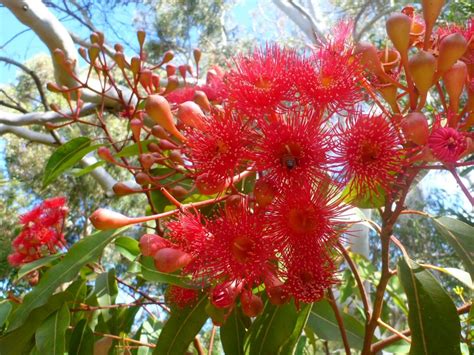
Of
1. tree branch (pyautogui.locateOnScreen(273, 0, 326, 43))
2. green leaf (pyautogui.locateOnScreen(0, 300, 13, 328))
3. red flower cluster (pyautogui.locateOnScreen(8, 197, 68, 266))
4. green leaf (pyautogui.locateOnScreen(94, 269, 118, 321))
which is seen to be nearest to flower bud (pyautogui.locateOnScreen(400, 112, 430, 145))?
green leaf (pyautogui.locateOnScreen(94, 269, 118, 321))

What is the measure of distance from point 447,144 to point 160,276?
→ 49 cm

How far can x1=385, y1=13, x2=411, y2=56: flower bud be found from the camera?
0.60 meters

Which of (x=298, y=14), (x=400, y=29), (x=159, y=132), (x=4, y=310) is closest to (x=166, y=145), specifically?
(x=159, y=132)

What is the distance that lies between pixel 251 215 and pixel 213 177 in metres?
0.06

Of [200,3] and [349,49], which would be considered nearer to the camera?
[349,49]

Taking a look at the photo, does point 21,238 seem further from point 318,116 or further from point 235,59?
point 318,116

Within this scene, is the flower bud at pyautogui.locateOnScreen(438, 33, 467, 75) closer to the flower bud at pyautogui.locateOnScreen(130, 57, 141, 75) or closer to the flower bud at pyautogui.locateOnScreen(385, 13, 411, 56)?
the flower bud at pyautogui.locateOnScreen(385, 13, 411, 56)

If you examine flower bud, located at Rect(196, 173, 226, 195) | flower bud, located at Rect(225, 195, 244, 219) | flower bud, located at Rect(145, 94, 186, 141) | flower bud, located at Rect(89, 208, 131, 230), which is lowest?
flower bud, located at Rect(89, 208, 131, 230)

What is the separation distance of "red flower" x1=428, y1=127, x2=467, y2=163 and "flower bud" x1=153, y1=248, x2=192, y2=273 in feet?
0.97

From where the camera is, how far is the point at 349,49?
0.67 m

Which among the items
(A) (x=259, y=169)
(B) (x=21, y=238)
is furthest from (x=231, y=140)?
(B) (x=21, y=238)

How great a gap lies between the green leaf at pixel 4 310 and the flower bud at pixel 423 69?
2.88 ft

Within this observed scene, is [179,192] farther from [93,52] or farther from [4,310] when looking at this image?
[4,310]

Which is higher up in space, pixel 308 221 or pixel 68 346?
pixel 308 221
